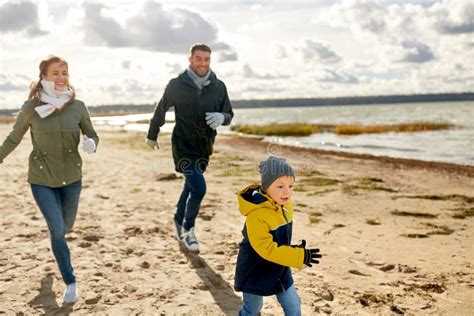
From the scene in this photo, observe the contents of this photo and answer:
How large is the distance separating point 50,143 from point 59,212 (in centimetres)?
60

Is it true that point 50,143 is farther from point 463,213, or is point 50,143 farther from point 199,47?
point 463,213

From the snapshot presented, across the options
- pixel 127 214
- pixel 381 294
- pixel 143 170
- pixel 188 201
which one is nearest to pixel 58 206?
pixel 188 201

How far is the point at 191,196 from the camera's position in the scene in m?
5.77

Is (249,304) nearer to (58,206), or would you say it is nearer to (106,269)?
(58,206)

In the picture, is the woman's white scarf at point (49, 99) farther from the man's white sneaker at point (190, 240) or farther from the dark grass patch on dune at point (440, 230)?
the dark grass patch on dune at point (440, 230)

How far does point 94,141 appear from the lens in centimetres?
462

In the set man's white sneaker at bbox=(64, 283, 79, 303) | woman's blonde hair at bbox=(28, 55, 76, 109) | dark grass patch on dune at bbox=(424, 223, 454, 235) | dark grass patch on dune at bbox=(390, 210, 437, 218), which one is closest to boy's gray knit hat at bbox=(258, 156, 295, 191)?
woman's blonde hair at bbox=(28, 55, 76, 109)

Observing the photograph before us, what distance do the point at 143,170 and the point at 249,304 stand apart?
10735 mm

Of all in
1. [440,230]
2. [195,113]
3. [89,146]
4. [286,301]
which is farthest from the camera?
[440,230]

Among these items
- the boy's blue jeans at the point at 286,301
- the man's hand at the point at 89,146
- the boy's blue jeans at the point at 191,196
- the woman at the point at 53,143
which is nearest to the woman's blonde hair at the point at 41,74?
the woman at the point at 53,143

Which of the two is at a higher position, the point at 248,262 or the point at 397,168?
the point at 248,262

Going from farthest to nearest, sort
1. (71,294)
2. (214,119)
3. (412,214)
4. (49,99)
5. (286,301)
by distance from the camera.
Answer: (412,214)
(214,119)
(71,294)
(49,99)
(286,301)

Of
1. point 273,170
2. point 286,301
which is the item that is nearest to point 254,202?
point 273,170

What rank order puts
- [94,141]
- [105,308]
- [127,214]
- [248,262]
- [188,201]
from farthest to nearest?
[127,214] → [188,201] → [94,141] → [105,308] → [248,262]
